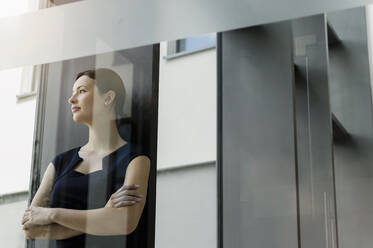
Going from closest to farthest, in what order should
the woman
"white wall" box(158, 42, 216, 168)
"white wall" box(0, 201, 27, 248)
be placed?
"white wall" box(0, 201, 27, 248) → the woman → "white wall" box(158, 42, 216, 168)

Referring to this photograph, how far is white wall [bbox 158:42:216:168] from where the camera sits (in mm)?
2236

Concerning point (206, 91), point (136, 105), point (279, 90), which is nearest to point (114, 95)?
point (136, 105)

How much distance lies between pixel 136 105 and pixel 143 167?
22 centimetres

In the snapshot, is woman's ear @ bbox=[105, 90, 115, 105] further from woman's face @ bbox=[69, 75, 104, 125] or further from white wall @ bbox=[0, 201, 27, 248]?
white wall @ bbox=[0, 201, 27, 248]

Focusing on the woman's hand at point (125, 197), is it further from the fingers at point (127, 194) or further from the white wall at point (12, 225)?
the white wall at point (12, 225)

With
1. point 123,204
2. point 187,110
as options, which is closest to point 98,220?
point 123,204

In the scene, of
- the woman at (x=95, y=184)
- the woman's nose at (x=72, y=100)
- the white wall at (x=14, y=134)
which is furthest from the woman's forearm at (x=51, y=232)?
the woman's nose at (x=72, y=100)

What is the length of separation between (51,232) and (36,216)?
0.07 metres

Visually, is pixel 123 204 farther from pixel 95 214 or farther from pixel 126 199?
pixel 95 214

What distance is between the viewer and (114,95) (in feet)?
7.03

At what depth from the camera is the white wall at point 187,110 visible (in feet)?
7.34

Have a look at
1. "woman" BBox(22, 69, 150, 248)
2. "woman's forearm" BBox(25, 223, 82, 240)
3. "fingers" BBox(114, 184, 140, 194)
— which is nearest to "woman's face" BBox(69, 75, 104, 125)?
"woman" BBox(22, 69, 150, 248)

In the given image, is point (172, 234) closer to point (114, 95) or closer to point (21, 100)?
point (114, 95)

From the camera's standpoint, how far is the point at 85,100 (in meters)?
2.09
